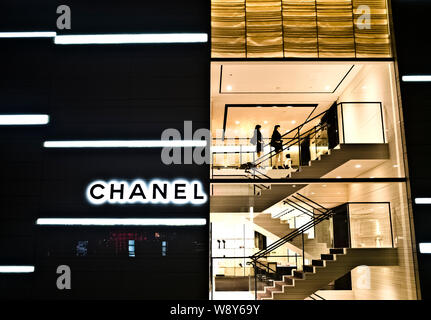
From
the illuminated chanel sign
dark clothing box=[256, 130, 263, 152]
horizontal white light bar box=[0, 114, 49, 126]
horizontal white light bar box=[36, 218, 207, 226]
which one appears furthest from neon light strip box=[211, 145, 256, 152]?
horizontal white light bar box=[0, 114, 49, 126]

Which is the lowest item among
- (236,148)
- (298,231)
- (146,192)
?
(298,231)

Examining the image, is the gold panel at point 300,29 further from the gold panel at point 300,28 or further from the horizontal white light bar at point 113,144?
the horizontal white light bar at point 113,144

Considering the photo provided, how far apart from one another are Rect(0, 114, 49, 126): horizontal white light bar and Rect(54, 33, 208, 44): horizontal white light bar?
118 cm

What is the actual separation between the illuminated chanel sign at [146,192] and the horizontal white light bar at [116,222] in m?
0.25

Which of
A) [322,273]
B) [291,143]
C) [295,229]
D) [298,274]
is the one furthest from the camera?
[291,143]

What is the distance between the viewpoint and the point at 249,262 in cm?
719

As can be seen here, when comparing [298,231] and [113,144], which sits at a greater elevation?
[113,144]

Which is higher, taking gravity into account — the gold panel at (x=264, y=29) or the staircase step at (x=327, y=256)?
the gold panel at (x=264, y=29)

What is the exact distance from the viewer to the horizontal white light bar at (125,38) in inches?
223

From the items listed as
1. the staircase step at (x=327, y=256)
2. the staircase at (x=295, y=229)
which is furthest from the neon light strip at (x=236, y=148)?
the staircase step at (x=327, y=256)

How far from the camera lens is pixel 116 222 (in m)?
5.19

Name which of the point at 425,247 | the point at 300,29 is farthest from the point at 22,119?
the point at 425,247

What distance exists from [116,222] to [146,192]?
0.57 metres

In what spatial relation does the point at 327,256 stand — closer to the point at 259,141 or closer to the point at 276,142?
the point at 276,142
